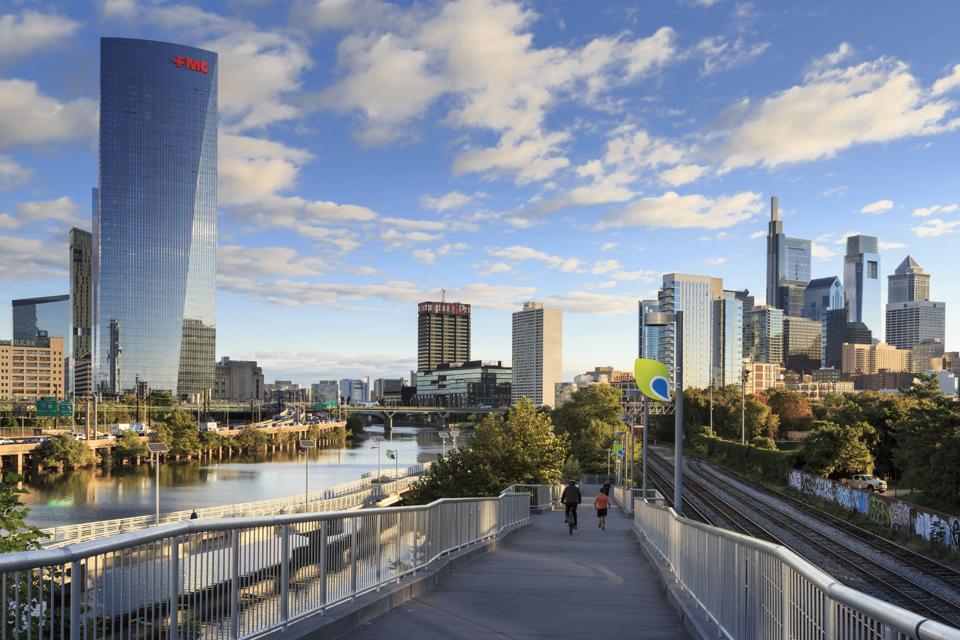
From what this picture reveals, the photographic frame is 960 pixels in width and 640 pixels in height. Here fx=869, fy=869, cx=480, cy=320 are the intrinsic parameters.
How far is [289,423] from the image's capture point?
190125 mm

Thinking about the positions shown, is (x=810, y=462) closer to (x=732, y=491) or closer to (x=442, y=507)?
(x=732, y=491)

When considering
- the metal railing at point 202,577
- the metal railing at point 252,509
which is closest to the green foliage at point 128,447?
the metal railing at point 252,509

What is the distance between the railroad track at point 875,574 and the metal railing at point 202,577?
51.9ft

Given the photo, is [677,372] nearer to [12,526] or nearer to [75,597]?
[12,526]

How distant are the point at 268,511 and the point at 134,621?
155 ft

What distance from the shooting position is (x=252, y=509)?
167 ft

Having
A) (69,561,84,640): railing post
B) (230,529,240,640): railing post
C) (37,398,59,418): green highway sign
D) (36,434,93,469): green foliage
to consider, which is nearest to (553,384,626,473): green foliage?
(36,434,93,469): green foliage

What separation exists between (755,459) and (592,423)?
2239cm

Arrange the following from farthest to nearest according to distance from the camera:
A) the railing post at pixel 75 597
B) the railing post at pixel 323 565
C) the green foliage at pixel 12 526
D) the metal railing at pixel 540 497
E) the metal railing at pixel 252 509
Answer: the metal railing at pixel 252 509 < the metal railing at pixel 540 497 < the green foliage at pixel 12 526 < the railing post at pixel 323 565 < the railing post at pixel 75 597

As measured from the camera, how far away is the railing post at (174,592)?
608cm

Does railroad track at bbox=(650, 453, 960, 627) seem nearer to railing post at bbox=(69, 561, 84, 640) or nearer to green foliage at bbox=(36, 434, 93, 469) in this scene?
railing post at bbox=(69, 561, 84, 640)

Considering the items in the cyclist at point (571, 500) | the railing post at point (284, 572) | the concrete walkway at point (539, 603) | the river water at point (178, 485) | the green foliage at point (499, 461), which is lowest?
the river water at point (178, 485)

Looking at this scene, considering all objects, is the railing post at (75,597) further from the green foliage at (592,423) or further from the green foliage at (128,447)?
the green foliage at (128,447)

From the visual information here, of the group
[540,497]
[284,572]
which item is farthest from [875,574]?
[284,572]
